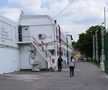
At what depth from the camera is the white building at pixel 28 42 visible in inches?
1638

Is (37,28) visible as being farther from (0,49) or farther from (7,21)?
(0,49)

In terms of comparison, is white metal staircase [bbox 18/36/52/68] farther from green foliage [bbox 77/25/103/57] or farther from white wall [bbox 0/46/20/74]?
green foliage [bbox 77/25/103/57]

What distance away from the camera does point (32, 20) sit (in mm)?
52125

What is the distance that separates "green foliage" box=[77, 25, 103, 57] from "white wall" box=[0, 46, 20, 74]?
282 ft

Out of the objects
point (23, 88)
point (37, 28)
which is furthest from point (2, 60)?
point (23, 88)

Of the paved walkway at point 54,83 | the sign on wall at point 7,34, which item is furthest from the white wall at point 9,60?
the paved walkway at point 54,83

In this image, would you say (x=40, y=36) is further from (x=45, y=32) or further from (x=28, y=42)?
(x=28, y=42)

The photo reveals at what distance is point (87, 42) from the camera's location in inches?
5221

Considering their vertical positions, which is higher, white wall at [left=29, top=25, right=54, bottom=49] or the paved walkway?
white wall at [left=29, top=25, right=54, bottom=49]

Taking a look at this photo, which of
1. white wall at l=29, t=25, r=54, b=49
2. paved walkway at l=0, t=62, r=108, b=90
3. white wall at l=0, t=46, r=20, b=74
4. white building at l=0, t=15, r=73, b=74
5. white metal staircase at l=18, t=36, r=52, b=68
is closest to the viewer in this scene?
paved walkway at l=0, t=62, r=108, b=90

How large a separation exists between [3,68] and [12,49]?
4.97m

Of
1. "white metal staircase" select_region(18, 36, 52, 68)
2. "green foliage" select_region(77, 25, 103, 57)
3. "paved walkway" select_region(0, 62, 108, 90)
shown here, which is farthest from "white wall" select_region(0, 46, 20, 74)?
"green foliage" select_region(77, 25, 103, 57)

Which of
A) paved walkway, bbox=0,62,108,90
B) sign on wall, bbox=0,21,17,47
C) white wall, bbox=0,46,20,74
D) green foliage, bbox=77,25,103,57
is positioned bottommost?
paved walkway, bbox=0,62,108,90

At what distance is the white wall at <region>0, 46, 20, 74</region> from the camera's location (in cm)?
3866
